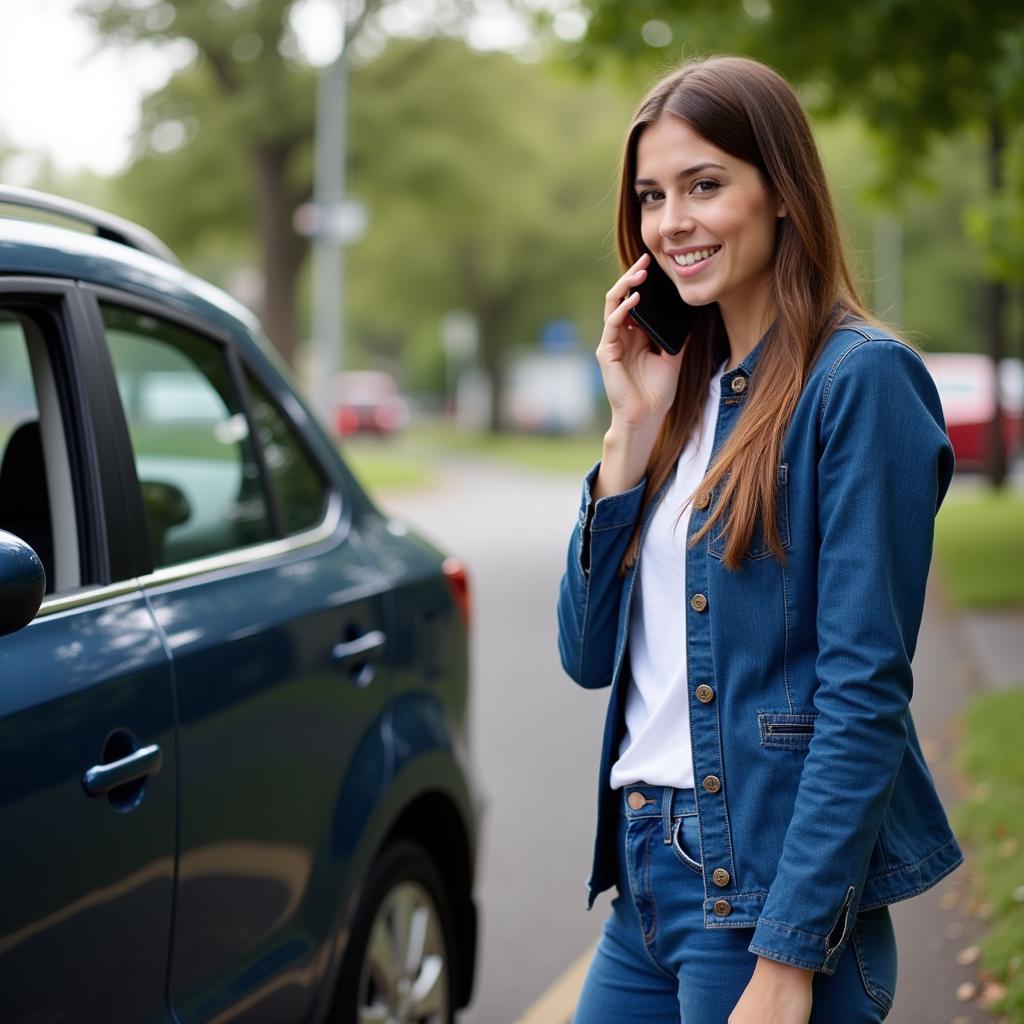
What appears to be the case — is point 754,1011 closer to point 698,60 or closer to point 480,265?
point 698,60

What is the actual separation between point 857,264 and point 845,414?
0.46 meters

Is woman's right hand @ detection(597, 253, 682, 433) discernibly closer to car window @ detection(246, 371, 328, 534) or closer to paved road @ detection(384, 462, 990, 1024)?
car window @ detection(246, 371, 328, 534)

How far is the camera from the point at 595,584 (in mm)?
2273

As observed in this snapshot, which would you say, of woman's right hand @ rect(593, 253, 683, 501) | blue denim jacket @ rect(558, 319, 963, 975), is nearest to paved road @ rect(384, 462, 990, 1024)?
woman's right hand @ rect(593, 253, 683, 501)

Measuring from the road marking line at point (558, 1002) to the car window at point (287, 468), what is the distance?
1.49 m

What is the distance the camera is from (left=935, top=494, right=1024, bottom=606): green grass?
11.6m

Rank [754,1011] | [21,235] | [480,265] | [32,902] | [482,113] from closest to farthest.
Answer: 1. [754,1011]
2. [32,902]
3. [21,235]
4. [482,113]
5. [480,265]

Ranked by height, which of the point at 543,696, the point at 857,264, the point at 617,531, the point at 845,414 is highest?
the point at 857,264

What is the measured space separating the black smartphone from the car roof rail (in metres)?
1.06

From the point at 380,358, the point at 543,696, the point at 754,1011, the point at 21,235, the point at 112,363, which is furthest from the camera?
the point at 380,358

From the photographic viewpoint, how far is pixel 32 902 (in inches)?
82.0

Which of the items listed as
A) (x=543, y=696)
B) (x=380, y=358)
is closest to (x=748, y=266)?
(x=543, y=696)

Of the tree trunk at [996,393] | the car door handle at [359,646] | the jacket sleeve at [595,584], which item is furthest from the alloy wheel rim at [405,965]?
the tree trunk at [996,393]

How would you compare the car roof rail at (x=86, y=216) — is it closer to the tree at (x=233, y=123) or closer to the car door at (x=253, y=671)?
the car door at (x=253, y=671)
